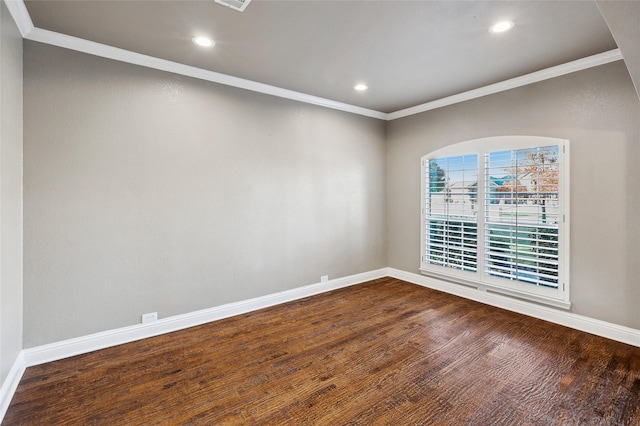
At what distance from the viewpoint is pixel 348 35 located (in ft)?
8.70

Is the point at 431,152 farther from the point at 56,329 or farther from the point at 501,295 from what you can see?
the point at 56,329

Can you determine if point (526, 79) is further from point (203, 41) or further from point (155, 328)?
point (155, 328)

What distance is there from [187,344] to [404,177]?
12.9ft

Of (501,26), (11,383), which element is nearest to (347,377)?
(11,383)

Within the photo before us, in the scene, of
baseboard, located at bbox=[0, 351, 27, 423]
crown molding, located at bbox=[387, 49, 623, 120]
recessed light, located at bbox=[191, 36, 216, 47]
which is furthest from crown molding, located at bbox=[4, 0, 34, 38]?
crown molding, located at bbox=[387, 49, 623, 120]

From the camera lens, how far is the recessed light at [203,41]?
272cm

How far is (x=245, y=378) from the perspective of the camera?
7.86ft

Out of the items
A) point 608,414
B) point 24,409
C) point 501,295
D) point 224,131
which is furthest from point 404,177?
point 24,409

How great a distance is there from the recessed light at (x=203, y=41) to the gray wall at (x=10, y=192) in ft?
4.14

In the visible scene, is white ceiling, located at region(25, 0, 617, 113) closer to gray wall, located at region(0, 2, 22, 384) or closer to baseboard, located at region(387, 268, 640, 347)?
gray wall, located at region(0, 2, 22, 384)

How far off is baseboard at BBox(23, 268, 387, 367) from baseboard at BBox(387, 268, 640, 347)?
66.1 inches

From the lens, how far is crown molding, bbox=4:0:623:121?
8.30 feet

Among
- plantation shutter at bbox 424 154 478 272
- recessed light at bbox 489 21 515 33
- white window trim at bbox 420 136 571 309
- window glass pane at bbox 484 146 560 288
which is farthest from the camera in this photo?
plantation shutter at bbox 424 154 478 272

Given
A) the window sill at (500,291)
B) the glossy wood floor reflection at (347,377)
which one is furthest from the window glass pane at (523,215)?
the glossy wood floor reflection at (347,377)
